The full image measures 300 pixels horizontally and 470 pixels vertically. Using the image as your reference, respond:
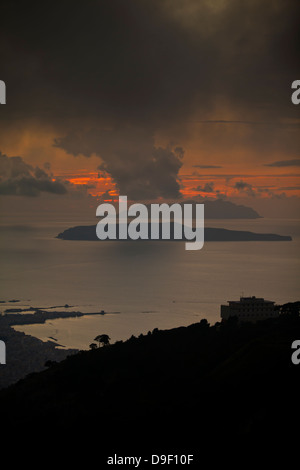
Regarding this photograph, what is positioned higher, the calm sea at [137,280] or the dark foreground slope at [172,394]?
the calm sea at [137,280]

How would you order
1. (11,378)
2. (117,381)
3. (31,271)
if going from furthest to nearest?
1. (31,271)
2. (11,378)
3. (117,381)

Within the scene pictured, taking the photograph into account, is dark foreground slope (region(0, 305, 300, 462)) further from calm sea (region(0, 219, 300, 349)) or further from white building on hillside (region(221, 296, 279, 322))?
calm sea (region(0, 219, 300, 349))

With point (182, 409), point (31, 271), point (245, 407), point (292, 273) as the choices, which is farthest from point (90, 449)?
point (31, 271)

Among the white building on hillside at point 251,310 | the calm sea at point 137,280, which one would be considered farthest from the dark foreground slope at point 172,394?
the calm sea at point 137,280

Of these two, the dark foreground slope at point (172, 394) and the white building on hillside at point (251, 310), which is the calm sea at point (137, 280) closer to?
the white building on hillside at point (251, 310)
